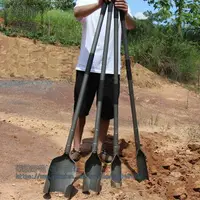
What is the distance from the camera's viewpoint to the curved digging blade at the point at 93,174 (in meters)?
3.04

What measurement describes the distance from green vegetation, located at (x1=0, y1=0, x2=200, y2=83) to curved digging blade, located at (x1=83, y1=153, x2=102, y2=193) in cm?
885

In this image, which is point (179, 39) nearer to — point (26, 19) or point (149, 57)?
point (149, 57)

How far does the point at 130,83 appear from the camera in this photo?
3406 mm

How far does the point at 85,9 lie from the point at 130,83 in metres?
0.74

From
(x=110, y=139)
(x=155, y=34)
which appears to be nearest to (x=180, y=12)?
(x=155, y=34)

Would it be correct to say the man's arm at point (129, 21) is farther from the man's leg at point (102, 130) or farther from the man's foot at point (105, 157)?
the man's foot at point (105, 157)

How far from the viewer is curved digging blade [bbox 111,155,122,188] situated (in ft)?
10.5

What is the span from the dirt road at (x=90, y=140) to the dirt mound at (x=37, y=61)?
10.2 feet

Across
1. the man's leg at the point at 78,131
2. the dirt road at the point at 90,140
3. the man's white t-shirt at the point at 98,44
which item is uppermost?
the man's white t-shirt at the point at 98,44

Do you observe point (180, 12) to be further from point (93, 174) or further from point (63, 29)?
point (93, 174)

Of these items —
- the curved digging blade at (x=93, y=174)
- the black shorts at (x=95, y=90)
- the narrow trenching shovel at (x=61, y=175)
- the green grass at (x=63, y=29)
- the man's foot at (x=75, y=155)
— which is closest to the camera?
the narrow trenching shovel at (x=61, y=175)

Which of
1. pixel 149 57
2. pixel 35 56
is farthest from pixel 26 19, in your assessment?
pixel 149 57

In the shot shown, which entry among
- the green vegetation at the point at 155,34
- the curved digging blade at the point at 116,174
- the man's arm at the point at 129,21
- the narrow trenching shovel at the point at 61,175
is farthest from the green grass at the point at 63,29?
the narrow trenching shovel at the point at 61,175

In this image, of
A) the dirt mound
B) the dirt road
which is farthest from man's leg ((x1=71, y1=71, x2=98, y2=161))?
the dirt mound
